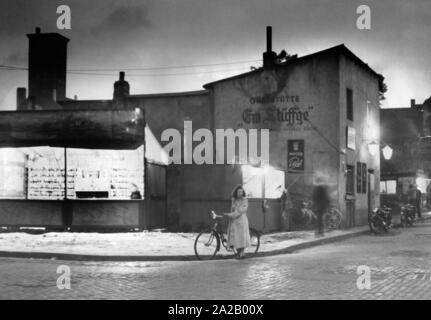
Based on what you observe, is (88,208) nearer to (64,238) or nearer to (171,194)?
(64,238)

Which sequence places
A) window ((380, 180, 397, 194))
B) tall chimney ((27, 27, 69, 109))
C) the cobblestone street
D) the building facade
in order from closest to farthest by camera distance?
the cobblestone street
the building facade
tall chimney ((27, 27, 69, 109))
window ((380, 180, 397, 194))

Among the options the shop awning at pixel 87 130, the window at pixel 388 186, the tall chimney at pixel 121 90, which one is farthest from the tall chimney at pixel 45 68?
the window at pixel 388 186

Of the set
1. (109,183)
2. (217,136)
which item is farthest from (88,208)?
(217,136)

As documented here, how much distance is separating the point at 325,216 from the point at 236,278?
14889 millimetres

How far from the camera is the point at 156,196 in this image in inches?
860

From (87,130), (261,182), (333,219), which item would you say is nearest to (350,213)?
(333,219)

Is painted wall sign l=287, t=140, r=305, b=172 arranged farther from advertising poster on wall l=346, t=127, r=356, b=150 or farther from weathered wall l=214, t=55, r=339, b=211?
advertising poster on wall l=346, t=127, r=356, b=150

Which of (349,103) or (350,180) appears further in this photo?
(349,103)

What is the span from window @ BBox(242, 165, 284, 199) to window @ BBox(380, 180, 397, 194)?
23167 millimetres

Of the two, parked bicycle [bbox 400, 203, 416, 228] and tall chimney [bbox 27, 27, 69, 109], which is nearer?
parked bicycle [bbox 400, 203, 416, 228]

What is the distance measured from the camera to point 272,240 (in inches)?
720

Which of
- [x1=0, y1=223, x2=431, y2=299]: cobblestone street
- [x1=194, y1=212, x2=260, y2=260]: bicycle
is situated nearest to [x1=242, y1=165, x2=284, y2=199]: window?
[x1=194, y1=212, x2=260, y2=260]: bicycle

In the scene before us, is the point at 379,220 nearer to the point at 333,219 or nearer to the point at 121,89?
the point at 333,219

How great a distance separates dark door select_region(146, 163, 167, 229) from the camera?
69.1 ft
